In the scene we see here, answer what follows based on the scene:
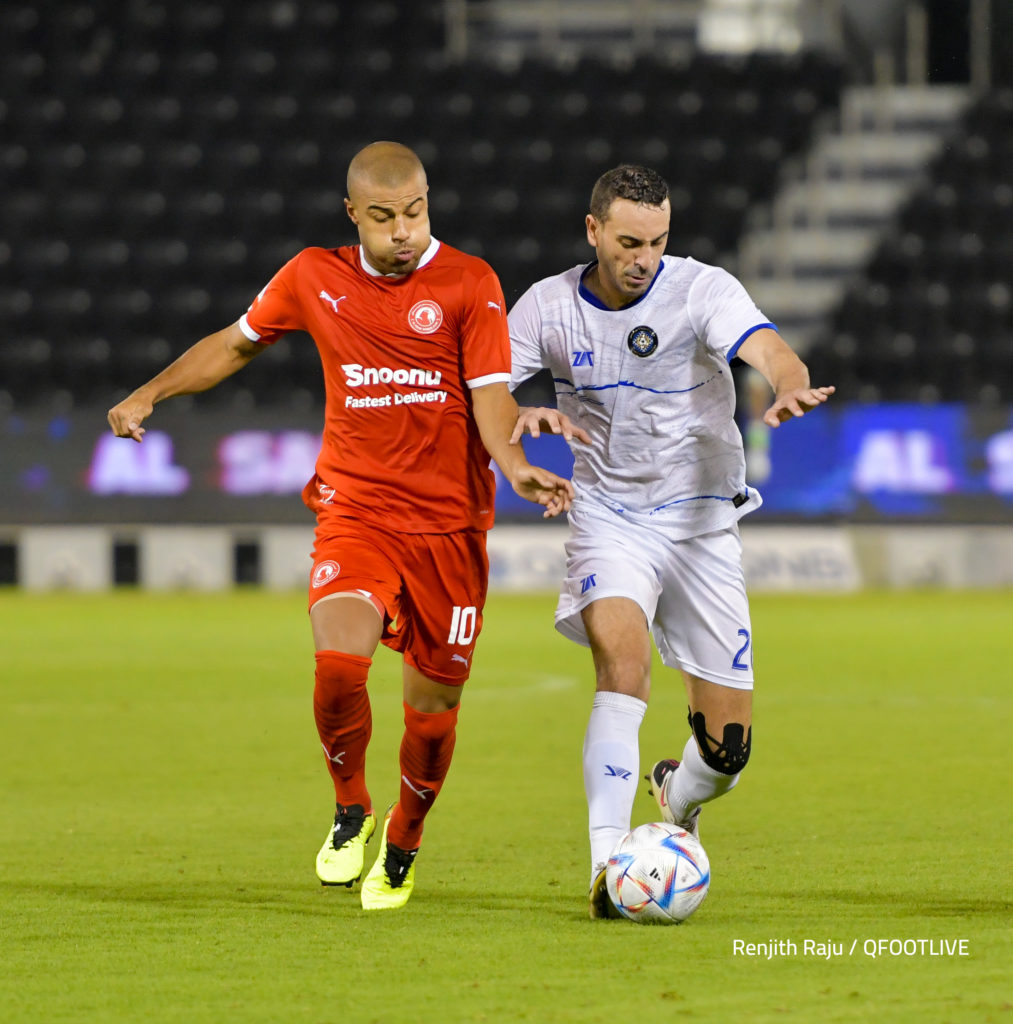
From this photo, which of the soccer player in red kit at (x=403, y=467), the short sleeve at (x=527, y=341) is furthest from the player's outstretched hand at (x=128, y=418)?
the short sleeve at (x=527, y=341)

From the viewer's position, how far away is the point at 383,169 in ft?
15.5

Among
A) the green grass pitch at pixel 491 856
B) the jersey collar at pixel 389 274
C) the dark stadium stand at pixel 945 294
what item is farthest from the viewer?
the dark stadium stand at pixel 945 294

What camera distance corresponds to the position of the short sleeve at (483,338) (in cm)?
485

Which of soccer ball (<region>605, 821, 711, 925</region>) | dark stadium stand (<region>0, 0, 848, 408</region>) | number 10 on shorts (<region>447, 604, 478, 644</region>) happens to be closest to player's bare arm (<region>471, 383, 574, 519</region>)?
number 10 on shorts (<region>447, 604, 478, 644</region>)

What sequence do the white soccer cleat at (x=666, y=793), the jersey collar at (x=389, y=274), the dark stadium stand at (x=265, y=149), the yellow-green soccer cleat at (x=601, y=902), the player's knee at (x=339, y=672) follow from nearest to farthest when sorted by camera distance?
the yellow-green soccer cleat at (x=601, y=902)
the player's knee at (x=339, y=672)
the jersey collar at (x=389, y=274)
the white soccer cleat at (x=666, y=793)
the dark stadium stand at (x=265, y=149)

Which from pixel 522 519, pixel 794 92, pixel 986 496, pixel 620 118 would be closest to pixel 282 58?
pixel 620 118

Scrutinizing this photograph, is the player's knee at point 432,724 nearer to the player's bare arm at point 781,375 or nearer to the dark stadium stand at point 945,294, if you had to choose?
the player's bare arm at point 781,375

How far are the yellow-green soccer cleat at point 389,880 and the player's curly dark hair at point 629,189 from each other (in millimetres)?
1794

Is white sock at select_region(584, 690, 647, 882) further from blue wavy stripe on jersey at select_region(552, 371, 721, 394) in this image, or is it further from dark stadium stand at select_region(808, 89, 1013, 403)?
dark stadium stand at select_region(808, 89, 1013, 403)

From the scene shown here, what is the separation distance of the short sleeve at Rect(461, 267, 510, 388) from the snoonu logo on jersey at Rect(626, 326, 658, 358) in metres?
0.36

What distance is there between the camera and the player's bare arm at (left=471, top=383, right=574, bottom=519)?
14.4ft

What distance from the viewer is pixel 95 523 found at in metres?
17.9

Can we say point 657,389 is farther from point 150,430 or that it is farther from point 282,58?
point 282,58

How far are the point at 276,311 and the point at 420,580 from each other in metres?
0.89
